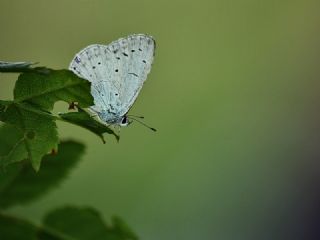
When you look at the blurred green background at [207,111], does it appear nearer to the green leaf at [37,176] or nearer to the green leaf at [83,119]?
the green leaf at [37,176]

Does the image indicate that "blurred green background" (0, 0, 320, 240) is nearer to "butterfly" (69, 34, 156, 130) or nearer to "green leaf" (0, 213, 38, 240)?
"butterfly" (69, 34, 156, 130)

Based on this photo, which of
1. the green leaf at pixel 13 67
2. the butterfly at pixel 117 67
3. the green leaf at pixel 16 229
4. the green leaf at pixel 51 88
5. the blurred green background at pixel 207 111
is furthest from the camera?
the blurred green background at pixel 207 111

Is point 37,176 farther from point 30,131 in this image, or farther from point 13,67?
point 13,67

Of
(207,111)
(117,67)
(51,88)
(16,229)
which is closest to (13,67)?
(51,88)

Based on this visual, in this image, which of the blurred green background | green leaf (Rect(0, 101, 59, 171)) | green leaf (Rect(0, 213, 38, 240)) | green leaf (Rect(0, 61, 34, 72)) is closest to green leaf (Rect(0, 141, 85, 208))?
green leaf (Rect(0, 213, 38, 240))

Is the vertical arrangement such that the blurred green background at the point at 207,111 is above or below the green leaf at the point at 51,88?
below

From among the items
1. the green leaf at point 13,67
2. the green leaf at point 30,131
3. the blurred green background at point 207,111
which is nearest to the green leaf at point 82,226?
the green leaf at point 30,131

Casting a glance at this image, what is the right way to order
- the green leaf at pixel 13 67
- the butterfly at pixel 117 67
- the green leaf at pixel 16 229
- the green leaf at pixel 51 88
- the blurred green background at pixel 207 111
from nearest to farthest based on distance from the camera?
the green leaf at pixel 13 67
the green leaf at pixel 51 88
the green leaf at pixel 16 229
the butterfly at pixel 117 67
the blurred green background at pixel 207 111
